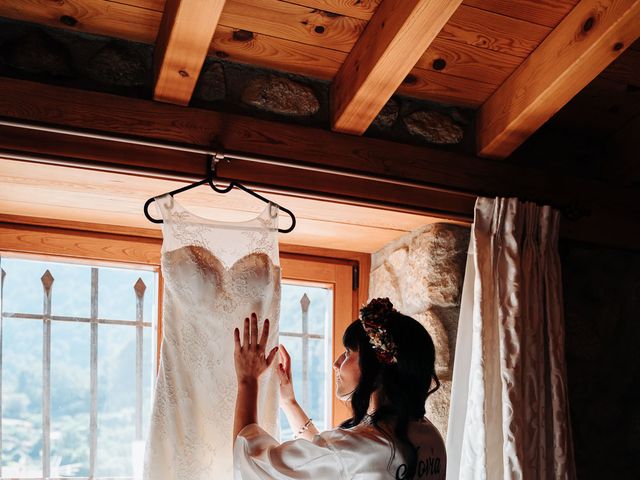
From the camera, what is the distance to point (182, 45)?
88.0 inches

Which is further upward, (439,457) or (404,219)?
(404,219)

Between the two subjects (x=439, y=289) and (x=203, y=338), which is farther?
(x=439, y=289)

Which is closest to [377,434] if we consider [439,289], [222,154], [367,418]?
[367,418]

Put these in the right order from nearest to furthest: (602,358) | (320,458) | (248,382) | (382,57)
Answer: (320,458)
(248,382)
(382,57)
(602,358)

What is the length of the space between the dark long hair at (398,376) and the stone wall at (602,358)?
923 millimetres

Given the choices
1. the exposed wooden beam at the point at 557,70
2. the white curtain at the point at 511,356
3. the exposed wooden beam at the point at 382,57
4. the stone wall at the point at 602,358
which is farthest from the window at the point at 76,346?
the stone wall at the point at 602,358

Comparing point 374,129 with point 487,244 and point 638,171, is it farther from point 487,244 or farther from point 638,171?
point 638,171

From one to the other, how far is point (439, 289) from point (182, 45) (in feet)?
3.98

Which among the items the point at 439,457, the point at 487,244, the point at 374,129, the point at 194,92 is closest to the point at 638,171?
the point at 487,244

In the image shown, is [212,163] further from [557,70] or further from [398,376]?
[557,70]

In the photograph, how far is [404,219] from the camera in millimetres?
2875

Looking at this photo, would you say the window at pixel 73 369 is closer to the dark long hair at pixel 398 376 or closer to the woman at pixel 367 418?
the woman at pixel 367 418

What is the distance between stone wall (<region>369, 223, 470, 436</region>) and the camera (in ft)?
9.36

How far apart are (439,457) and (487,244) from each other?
2.60 feet
